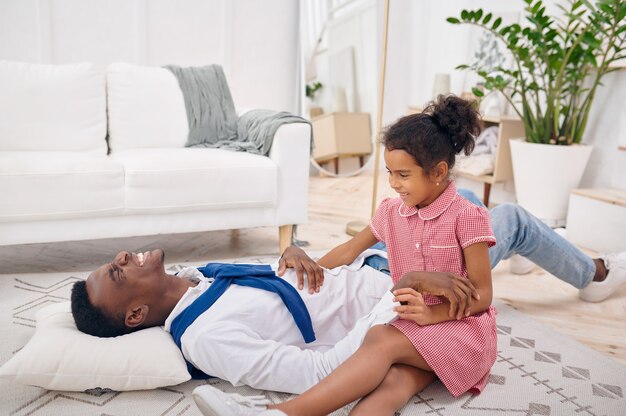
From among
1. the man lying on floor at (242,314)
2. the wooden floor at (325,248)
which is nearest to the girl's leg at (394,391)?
the man lying on floor at (242,314)

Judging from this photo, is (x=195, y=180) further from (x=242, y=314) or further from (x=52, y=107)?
(x=242, y=314)

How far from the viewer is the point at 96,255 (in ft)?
9.10

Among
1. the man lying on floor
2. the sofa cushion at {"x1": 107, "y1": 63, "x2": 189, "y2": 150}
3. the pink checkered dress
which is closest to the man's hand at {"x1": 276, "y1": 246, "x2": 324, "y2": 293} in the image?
the man lying on floor

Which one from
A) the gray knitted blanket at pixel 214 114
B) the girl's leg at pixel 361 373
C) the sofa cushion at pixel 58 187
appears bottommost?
the girl's leg at pixel 361 373

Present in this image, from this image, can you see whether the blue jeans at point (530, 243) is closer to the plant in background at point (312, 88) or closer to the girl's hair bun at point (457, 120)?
the girl's hair bun at point (457, 120)

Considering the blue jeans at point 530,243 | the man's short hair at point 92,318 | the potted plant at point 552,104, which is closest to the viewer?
the man's short hair at point 92,318

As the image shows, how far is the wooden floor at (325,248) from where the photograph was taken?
7.11 ft

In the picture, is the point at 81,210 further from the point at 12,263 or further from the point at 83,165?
the point at 12,263

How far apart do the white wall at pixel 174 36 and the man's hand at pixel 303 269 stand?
195cm

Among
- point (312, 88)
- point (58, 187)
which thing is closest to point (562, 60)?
point (312, 88)

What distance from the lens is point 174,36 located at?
3.77 metres

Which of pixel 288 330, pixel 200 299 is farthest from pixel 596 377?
pixel 200 299

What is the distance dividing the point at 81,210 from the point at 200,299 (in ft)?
3.38

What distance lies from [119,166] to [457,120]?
4.96ft
